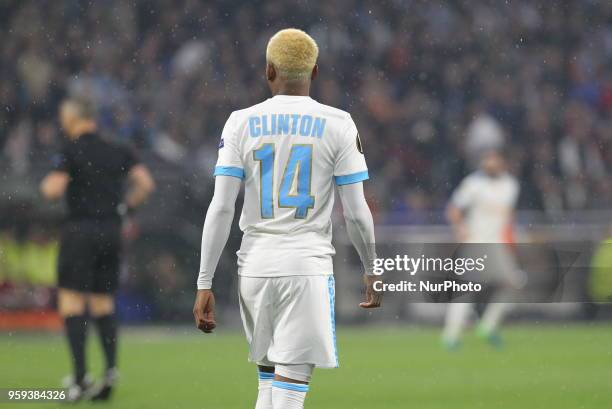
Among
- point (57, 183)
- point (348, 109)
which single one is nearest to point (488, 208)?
point (348, 109)

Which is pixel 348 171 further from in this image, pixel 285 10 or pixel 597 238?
pixel 285 10

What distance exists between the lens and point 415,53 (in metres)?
17.0

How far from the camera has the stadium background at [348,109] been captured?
477 inches

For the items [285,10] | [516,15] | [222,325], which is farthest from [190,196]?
[516,15]

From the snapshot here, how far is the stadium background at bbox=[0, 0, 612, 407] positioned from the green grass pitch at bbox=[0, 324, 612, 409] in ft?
0.33

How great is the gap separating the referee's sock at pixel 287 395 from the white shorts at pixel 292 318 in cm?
8

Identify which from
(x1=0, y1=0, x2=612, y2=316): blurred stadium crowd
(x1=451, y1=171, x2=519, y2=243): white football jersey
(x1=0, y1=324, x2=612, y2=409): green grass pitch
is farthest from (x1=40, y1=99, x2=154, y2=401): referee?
(x1=0, y1=0, x2=612, y2=316): blurred stadium crowd

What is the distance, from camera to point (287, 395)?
12.9 feet

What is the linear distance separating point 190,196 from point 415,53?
571 centimetres

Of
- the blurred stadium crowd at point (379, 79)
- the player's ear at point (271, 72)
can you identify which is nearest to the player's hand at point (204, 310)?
the player's ear at point (271, 72)

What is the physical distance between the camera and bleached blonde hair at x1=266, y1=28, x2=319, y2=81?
3869 millimetres
